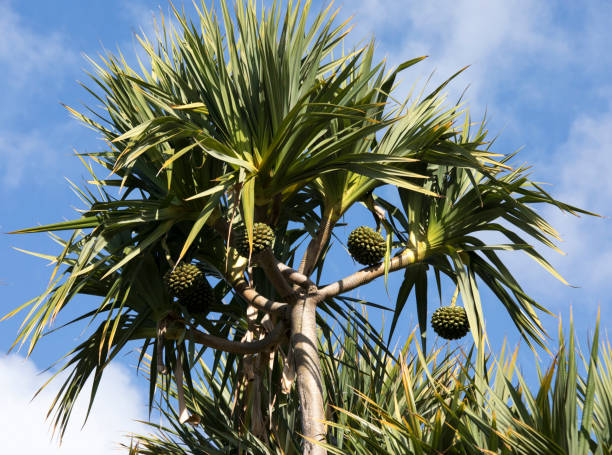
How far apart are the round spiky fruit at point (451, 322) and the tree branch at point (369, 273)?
0.35 metres

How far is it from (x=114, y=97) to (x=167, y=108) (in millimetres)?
925

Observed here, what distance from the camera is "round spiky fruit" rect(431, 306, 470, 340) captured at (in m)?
4.48

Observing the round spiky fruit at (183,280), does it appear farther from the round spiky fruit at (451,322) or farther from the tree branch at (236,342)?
the round spiky fruit at (451,322)

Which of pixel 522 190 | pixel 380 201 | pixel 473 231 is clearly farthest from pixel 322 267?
pixel 522 190

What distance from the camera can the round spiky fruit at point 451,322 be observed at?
176 inches

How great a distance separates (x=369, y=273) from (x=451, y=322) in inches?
21.5

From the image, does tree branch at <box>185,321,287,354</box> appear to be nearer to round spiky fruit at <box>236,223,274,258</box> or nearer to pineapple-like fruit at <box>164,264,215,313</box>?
pineapple-like fruit at <box>164,264,215,313</box>

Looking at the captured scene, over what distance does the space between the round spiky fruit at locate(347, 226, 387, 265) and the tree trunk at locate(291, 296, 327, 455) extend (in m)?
0.39

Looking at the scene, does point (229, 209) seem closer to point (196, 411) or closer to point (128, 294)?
point (128, 294)

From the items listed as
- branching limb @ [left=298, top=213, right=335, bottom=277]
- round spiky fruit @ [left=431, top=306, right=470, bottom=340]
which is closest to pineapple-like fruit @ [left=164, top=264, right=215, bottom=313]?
branching limb @ [left=298, top=213, right=335, bottom=277]

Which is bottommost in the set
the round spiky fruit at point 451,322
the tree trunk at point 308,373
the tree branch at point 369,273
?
the tree trunk at point 308,373

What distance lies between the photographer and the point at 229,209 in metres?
4.24

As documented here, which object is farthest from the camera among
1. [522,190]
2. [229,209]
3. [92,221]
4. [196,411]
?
[196,411]

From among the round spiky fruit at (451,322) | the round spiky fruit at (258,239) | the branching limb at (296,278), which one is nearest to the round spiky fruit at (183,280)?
the round spiky fruit at (258,239)
